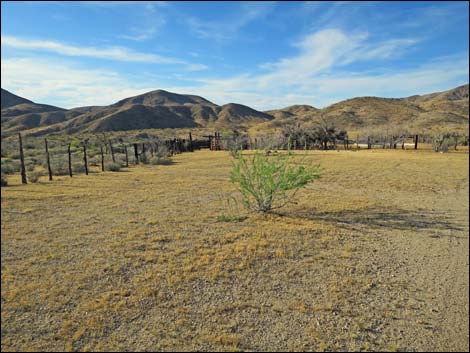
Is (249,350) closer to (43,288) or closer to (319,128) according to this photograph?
(43,288)

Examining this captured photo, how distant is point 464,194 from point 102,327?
40.8 feet

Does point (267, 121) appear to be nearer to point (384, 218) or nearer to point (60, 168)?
point (60, 168)

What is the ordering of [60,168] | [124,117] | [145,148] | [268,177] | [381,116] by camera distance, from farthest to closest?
[124,117], [381,116], [145,148], [60,168], [268,177]

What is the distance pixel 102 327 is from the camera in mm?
3846

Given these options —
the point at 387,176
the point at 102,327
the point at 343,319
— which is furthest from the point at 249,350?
the point at 387,176

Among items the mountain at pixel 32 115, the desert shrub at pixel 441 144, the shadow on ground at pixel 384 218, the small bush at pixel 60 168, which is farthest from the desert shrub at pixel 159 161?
the mountain at pixel 32 115

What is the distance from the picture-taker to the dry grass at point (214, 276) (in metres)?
3.72

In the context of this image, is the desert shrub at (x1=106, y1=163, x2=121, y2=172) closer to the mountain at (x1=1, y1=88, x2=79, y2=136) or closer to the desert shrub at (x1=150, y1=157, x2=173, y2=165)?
the desert shrub at (x1=150, y1=157, x2=173, y2=165)

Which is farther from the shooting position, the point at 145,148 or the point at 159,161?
the point at 145,148

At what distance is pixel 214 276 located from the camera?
5180 millimetres

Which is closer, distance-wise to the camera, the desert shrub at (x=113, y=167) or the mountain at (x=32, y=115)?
the desert shrub at (x=113, y=167)

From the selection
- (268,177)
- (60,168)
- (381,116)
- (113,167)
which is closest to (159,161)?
(113,167)

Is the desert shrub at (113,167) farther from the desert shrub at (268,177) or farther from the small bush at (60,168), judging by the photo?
the desert shrub at (268,177)

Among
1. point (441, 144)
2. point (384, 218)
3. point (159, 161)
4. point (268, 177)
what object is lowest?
point (384, 218)
